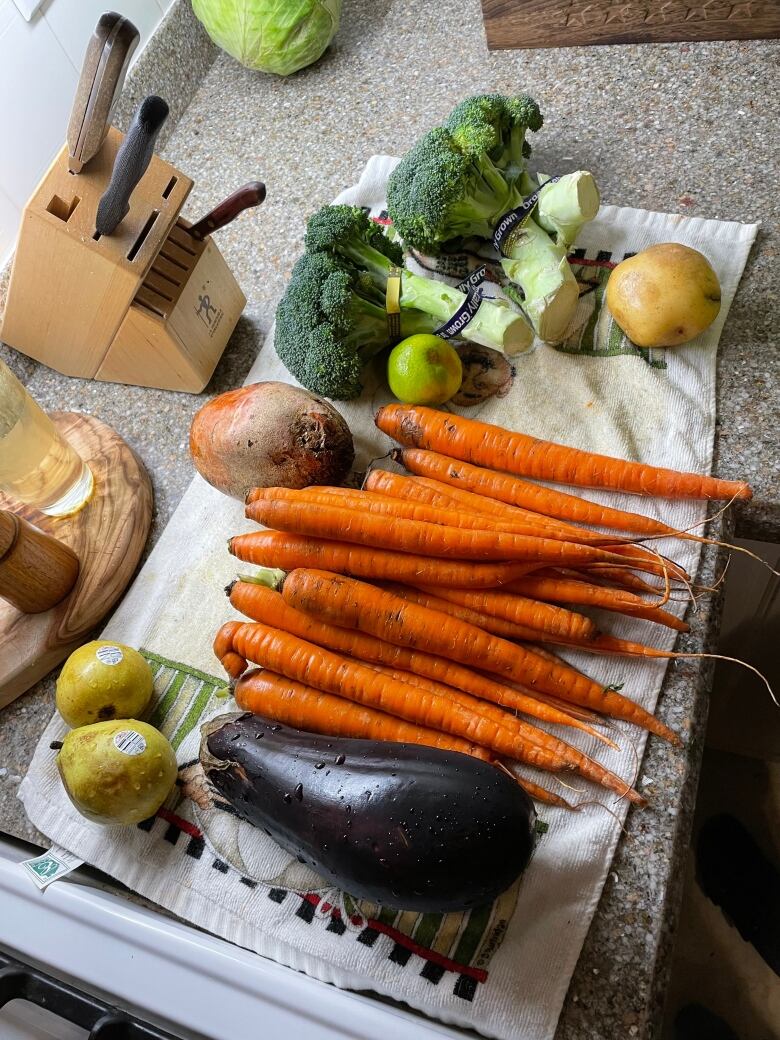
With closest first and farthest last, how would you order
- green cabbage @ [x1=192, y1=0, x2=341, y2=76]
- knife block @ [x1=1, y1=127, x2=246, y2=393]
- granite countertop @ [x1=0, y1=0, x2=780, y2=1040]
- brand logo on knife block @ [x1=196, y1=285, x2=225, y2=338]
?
granite countertop @ [x1=0, y1=0, x2=780, y2=1040] → knife block @ [x1=1, y1=127, x2=246, y2=393] → brand logo on knife block @ [x1=196, y1=285, x2=225, y2=338] → green cabbage @ [x1=192, y1=0, x2=341, y2=76]

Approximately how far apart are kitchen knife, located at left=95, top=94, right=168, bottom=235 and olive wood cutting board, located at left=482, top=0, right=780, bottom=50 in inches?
28.4

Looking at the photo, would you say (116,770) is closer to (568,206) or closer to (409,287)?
(409,287)

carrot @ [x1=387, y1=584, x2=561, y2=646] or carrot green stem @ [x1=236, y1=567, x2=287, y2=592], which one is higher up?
carrot @ [x1=387, y1=584, x2=561, y2=646]

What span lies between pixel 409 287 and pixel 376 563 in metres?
0.43

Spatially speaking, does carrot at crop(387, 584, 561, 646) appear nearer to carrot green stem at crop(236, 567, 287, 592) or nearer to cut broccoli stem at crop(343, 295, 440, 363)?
carrot green stem at crop(236, 567, 287, 592)

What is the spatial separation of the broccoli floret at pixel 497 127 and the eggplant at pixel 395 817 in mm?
827

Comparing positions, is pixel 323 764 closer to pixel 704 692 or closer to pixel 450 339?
pixel 704 692

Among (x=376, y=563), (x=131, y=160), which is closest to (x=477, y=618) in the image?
(x=376, y=563)

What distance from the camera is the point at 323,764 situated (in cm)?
80

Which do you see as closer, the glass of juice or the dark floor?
the glass of juice

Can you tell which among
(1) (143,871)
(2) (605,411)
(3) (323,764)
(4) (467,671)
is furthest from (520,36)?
(1) (143,871)

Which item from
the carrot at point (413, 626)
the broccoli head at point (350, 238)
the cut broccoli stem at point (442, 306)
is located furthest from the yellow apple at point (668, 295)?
the carrot at point (413, 626)

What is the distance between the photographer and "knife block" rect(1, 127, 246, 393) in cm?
103

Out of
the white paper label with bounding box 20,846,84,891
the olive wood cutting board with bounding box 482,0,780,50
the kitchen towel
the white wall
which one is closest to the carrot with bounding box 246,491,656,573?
the kitchen towel
